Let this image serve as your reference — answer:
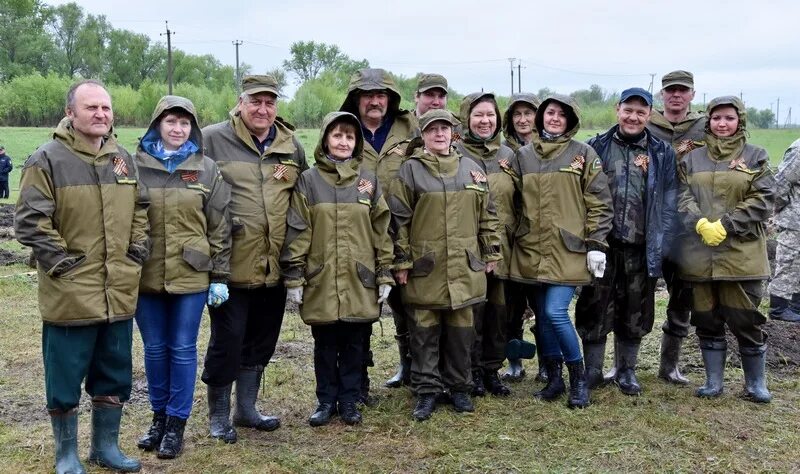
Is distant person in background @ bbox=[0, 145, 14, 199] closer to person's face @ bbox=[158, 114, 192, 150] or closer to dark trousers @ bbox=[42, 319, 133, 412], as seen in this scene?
person's face @ bbox=[158, 114, 192, 150]

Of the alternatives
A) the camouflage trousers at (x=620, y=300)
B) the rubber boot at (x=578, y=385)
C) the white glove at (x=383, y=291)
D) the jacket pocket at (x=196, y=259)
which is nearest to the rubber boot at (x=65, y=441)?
the jacket pocket at (x=196, y=259)

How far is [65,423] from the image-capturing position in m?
4.20

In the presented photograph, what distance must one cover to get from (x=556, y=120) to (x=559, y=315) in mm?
1365

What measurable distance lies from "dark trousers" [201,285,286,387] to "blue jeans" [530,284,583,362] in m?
1.82

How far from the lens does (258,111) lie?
480 centimetres

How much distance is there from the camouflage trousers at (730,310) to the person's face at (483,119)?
1.90m

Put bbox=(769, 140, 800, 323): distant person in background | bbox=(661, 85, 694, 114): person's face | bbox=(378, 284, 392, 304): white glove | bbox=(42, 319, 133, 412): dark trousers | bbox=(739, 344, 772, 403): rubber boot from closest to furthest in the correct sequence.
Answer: bbox=(42, 319, 133, 412): dark trousers
bbox=(378, 284, 392, 304): white glove
bbox=(739, 344, 772, 403): rubber boot
bbox=(661, 85, 694, 114): person's face
bbox=(769, 140, 800, 323): distant person in background

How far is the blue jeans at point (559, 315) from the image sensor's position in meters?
5.36

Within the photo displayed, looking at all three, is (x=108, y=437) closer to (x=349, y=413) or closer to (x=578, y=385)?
(x=349, y=413)

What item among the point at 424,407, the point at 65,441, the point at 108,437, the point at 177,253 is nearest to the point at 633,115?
the point at 424,407

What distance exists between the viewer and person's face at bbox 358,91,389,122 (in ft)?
17.8

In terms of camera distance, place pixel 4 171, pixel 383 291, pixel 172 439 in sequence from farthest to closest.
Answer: pixel 4 171
pixel 383 291
pixel 172 439

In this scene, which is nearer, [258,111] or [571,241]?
[258,111]

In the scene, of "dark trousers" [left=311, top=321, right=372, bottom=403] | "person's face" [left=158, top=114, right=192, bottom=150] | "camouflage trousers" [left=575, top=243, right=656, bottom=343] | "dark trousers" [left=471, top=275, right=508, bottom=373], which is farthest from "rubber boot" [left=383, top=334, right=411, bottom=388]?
"person's face" [left=158, top=114, right=192, bottom=150]
